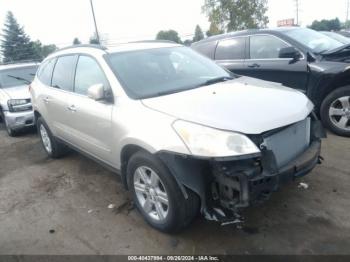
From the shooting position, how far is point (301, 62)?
542 centimetres

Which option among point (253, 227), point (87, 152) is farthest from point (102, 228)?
point (253, 227)

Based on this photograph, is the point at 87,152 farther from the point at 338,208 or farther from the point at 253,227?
the point at 338,208

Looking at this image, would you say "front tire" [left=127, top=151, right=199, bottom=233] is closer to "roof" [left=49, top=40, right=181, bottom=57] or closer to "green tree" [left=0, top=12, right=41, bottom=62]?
"roof" [left=49, top=40, right=181, bottom=57]

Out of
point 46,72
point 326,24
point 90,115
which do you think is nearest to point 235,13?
point 46,72

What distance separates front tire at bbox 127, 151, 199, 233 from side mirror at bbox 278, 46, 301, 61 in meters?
3.46

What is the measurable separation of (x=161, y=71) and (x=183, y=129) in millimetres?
1277

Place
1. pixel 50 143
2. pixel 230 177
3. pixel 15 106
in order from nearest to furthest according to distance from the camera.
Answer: pixel 230 177 < pixel 50 143 < pixel 15 106

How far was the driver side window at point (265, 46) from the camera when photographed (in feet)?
19.1

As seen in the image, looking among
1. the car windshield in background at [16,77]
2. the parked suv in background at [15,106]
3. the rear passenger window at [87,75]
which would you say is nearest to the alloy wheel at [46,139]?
the parked suv in background at [15,106]

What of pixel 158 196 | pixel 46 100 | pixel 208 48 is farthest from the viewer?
pixel 208 48

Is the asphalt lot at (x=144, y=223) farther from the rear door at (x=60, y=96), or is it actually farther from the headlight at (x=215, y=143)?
the headlight at (x=215, y=143)

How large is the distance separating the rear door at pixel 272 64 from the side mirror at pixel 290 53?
0.08 meters

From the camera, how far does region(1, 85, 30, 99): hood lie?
734 cm

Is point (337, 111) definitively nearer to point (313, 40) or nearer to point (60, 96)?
point (313, 40)
